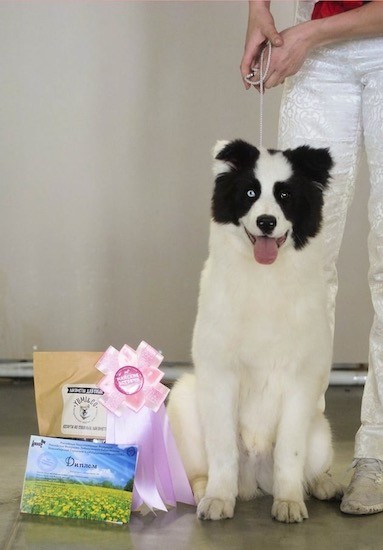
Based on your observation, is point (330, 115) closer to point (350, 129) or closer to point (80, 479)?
point (350, 129)

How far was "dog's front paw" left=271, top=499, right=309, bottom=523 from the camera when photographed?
7.47 feet

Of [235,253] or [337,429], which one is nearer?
[235,253]

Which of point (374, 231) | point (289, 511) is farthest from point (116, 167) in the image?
point (289, 511)

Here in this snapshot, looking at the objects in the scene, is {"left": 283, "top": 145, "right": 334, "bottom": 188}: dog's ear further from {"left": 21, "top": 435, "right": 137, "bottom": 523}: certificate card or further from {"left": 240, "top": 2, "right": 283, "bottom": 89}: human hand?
{"left": 21, "top": 435, "right": 137, "bottom": 523}: certificate card

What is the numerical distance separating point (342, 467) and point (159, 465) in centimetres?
76

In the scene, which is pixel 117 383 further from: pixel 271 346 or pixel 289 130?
pixel 289 130

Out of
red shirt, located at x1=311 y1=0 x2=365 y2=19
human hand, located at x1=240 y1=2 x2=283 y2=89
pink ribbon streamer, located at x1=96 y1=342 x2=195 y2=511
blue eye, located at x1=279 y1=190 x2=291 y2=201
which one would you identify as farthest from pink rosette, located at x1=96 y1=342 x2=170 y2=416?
red shirt, located at x1=311 y1=0 x2=365 y2=19

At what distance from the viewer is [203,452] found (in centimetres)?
247

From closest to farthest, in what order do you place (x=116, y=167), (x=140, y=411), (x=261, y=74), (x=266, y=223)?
(x=266, y=223) → (x=140, y=411) → (x=261, y=74) → (x=116, y=167)

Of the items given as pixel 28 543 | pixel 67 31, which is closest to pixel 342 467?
pixel 28 543

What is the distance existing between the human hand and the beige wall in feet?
5.08

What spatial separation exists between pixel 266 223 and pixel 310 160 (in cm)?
22

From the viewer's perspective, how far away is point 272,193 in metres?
2.24

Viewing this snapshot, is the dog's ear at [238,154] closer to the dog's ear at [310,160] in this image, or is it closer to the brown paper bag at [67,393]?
the dog's ear at [310,160]
